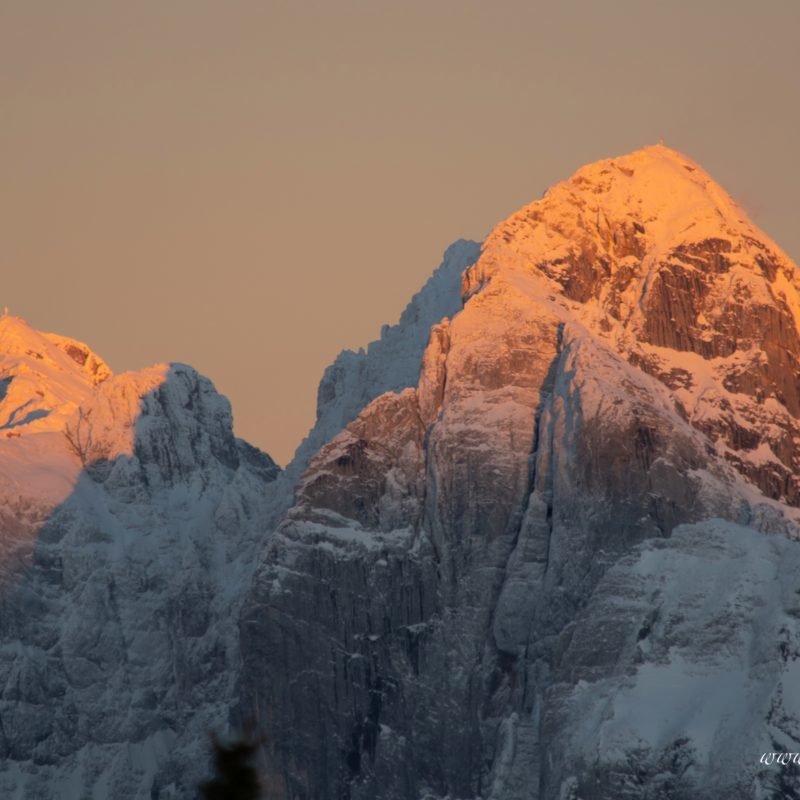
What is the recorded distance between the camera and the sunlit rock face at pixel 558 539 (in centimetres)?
16012

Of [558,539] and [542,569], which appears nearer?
[558,539]

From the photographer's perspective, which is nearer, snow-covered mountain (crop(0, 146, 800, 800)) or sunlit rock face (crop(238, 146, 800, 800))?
snow-covered mountain (crop(0, 146, 800, 800))

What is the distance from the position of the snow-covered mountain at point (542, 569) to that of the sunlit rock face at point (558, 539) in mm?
191

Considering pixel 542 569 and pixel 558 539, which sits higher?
pixel 558 539

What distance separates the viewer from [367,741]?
17688 cm

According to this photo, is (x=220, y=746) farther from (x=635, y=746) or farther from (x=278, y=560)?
(x=278, y=560)

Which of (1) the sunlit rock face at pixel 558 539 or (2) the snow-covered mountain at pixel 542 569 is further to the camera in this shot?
(1) the sunlit rock face at pixel 558 539

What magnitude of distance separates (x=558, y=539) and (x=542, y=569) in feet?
10.1

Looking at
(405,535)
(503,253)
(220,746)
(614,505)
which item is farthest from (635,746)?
(220,746)

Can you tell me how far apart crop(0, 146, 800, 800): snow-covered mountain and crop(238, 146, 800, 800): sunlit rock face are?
0.63 ft

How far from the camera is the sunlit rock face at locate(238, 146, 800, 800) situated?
160 meters

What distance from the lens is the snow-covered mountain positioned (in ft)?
523

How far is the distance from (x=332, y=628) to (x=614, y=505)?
2291cm

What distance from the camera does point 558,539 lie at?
563 ft
